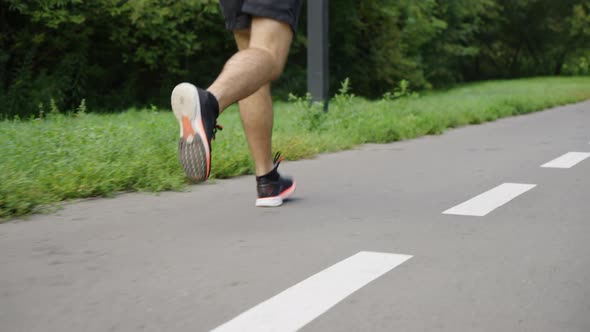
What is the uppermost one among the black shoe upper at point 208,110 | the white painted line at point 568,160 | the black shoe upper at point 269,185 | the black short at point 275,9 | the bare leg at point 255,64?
the black short at point 275,9

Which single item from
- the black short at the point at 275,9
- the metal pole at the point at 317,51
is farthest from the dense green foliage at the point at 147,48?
the black short at the point at 275,9

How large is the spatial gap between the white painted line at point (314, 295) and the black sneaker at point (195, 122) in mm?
826

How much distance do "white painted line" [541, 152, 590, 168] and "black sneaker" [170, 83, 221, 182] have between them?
3.94m

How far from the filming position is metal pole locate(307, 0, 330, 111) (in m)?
9.72

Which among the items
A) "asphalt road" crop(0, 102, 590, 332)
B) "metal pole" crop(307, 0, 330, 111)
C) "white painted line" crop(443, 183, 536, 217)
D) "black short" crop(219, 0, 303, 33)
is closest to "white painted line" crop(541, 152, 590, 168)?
"asphalt road" crop(0, 102, 590, 332)

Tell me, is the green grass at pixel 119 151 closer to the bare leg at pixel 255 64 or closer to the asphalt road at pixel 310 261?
the asphalt road at pixel 310 261

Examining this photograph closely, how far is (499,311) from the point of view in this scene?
8.75ft

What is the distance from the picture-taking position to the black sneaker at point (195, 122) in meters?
3.69

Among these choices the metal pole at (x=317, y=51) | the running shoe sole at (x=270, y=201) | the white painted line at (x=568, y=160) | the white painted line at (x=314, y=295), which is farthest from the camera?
the metal pole at (x=317, y=51)

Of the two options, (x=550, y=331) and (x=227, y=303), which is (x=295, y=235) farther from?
(x=550, y=331)

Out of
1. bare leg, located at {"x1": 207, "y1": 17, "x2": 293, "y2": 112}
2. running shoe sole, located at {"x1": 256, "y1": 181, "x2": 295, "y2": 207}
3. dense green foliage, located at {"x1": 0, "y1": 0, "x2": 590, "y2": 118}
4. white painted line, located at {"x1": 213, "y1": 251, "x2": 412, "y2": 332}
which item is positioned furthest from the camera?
dense green foliage, located at {"x1": 0, "y1": 0, "x2": 590, "y2": 118}

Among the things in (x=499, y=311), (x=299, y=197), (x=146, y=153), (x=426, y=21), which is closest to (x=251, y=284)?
(x=499, y=311)

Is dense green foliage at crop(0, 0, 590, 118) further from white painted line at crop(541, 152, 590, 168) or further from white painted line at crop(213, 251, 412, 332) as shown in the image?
white painted line at crop(213, 251, 412, 332)

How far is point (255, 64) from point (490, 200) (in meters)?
1.80
